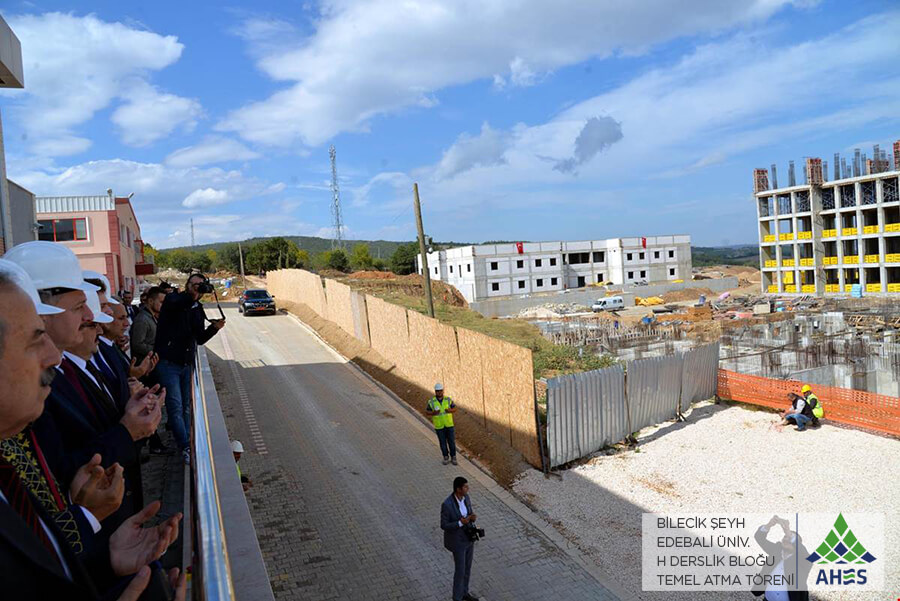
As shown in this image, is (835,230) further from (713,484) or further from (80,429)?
(80,429)

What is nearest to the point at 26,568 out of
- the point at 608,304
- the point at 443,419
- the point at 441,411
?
the point at 441,411

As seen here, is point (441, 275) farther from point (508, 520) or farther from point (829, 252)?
point (508, 520)

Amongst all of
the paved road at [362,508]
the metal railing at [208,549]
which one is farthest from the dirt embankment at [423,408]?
the metal railing at [208,549]

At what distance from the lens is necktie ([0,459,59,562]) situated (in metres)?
1.58

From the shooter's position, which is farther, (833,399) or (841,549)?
(833,399)

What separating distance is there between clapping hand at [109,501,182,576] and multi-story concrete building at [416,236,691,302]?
59507 millimetres

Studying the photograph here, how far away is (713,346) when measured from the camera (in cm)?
1658

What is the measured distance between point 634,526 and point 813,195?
57.6 metres

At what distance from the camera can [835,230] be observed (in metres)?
54.7

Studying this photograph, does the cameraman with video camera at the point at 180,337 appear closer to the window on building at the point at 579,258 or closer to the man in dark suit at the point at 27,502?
the man in dark suit at the point at 27,502

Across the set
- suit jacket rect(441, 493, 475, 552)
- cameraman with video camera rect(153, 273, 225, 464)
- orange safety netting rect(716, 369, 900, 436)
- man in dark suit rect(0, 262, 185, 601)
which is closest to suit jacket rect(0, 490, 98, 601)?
man in dark suit rect(0, 262, 185, 601)

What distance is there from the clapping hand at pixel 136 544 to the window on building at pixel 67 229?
1190 inches

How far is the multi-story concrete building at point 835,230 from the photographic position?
50.2 m

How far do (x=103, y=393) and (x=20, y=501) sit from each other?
2.01m
